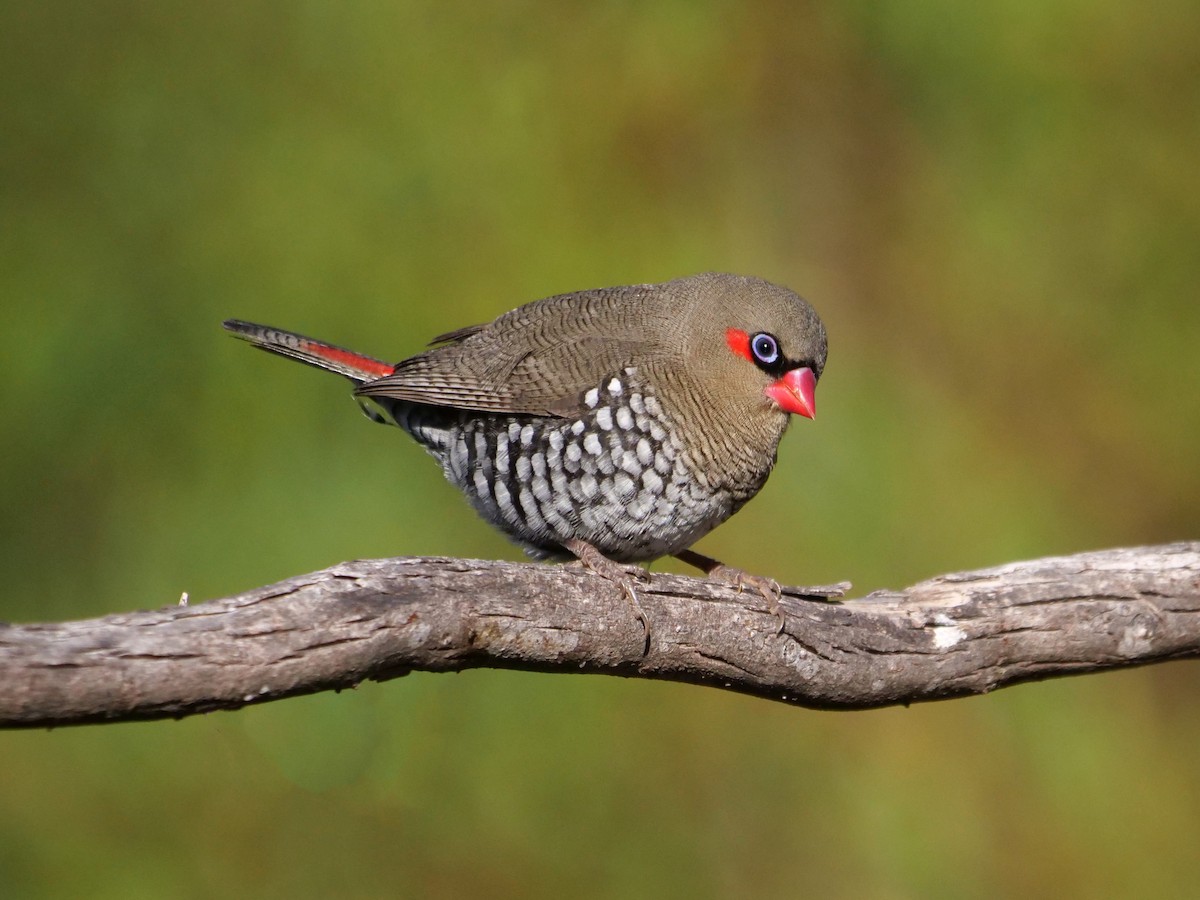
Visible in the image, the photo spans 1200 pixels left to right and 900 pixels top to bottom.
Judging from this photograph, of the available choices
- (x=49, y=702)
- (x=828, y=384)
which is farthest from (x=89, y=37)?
(x=49, y=702)

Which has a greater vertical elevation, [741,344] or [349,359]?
[349,359]

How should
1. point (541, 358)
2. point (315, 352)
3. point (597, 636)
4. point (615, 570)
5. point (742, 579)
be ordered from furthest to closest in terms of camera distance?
point (315, 352), point (541, 358), point (742, 579), point (615, 570), point (597, 636)

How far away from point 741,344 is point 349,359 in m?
1.44

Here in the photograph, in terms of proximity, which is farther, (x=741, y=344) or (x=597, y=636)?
(x=741, y=344)

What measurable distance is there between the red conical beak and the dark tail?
4.60ft

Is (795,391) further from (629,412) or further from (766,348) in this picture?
(629,412)

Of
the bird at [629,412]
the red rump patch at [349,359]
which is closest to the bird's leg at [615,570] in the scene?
the bird at [629,412]

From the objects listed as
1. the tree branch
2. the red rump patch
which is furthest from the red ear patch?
the red rump patch

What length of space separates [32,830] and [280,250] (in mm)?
2817

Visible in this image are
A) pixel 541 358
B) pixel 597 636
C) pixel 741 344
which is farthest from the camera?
pixel 541 358

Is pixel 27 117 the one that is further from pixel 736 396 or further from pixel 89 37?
pixel 736 396

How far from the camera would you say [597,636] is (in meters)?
3.05

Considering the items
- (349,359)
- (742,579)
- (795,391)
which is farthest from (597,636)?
(349,359)

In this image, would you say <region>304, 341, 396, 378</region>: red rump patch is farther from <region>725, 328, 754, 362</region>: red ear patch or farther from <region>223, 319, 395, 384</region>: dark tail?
<region>725, 328, 754, 362</region>: red ear patch
